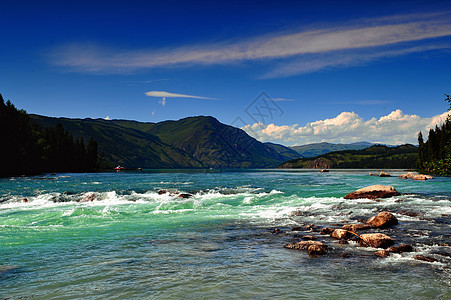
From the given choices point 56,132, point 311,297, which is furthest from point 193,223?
point 56,132

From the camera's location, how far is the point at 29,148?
11312cm

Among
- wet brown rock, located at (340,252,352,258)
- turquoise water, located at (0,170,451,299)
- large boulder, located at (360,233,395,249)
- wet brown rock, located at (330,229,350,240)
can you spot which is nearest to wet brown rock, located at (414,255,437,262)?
turquoise water, located at (0,170,451,299)

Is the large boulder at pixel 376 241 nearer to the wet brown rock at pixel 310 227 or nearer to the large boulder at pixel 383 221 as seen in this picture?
the wet brown rock at pixel 310 227

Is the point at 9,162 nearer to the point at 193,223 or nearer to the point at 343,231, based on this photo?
the point at 193,223

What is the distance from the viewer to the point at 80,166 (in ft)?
551

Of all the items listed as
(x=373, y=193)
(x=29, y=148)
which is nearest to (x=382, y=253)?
(x=373, y=193)

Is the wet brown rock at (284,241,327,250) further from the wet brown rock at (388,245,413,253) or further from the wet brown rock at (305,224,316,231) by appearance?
the wet brown rock at (305,224,316,231)

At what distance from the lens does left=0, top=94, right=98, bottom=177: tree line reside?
331ft

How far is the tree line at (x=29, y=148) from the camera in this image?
101000mm

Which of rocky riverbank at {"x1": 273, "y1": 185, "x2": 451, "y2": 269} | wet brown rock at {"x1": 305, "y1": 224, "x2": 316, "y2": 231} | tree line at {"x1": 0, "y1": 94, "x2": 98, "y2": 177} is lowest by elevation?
wet brown rock at {"x1": 305, "y1": 224, "x2": 316, "y2": 231}

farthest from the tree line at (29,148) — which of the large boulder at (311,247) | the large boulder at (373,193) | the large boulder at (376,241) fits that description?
the large boulder at (376,241)

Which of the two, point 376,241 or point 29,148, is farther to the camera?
point 29,148

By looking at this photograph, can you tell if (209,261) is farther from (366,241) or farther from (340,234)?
(366,241)

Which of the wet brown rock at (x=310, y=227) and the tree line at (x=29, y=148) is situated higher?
the tree line at (x=29, y=148)
